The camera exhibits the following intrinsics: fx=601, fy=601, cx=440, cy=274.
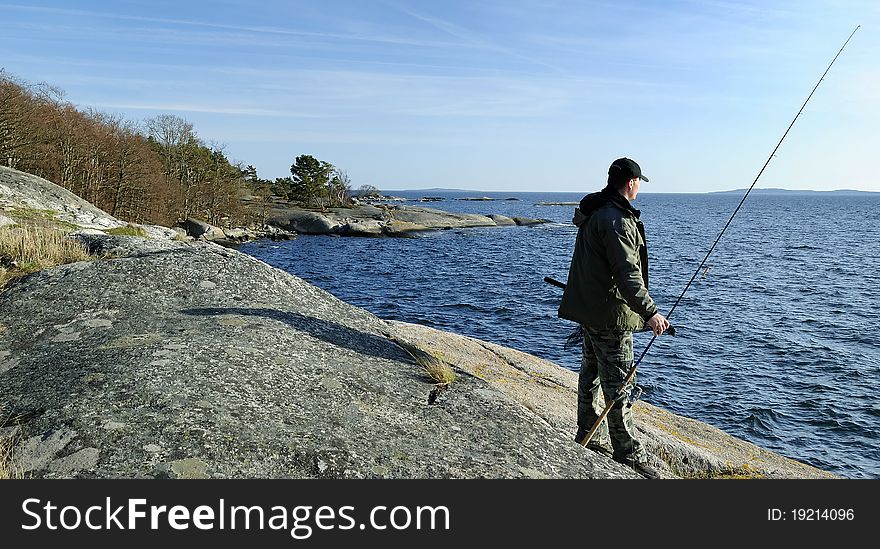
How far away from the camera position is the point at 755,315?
90.3 feet

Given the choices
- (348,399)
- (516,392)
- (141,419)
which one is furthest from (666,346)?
(141,419)

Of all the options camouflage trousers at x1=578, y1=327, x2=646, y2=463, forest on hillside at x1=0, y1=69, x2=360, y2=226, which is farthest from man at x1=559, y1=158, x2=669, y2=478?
forest on hillside at x1=0, y1=69, x2=360, y2=226

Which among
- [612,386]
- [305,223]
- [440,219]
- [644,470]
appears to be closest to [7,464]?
[612,386]

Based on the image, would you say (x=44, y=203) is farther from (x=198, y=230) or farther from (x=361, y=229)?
(x=361, y=229)

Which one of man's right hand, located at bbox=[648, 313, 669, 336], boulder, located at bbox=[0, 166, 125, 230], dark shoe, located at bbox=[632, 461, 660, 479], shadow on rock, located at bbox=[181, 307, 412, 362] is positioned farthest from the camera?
boulder, located at bbox=[0, 166, 125, 230]

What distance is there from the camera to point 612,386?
20.0 ft

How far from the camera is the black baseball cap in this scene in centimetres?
607

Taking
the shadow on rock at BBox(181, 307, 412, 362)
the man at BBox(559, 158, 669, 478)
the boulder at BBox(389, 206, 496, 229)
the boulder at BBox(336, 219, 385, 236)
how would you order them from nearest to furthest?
the man at BBox(559, 158, 669, 478) → the shadow on rock at BBox(181, 307, 412, 362) → the boulder at BBox(336, 219, 385, 236) → the boulder at BBox(389, 206, 496, 229)

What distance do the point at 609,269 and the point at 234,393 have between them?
3730mm

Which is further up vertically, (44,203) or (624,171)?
(624,171)

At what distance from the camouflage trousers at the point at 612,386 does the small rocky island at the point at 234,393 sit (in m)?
0.53

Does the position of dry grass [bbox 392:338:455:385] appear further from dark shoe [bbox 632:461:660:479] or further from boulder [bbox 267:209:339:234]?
boulder [bbox 267:209:339:234]

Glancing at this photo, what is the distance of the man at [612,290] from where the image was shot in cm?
577
